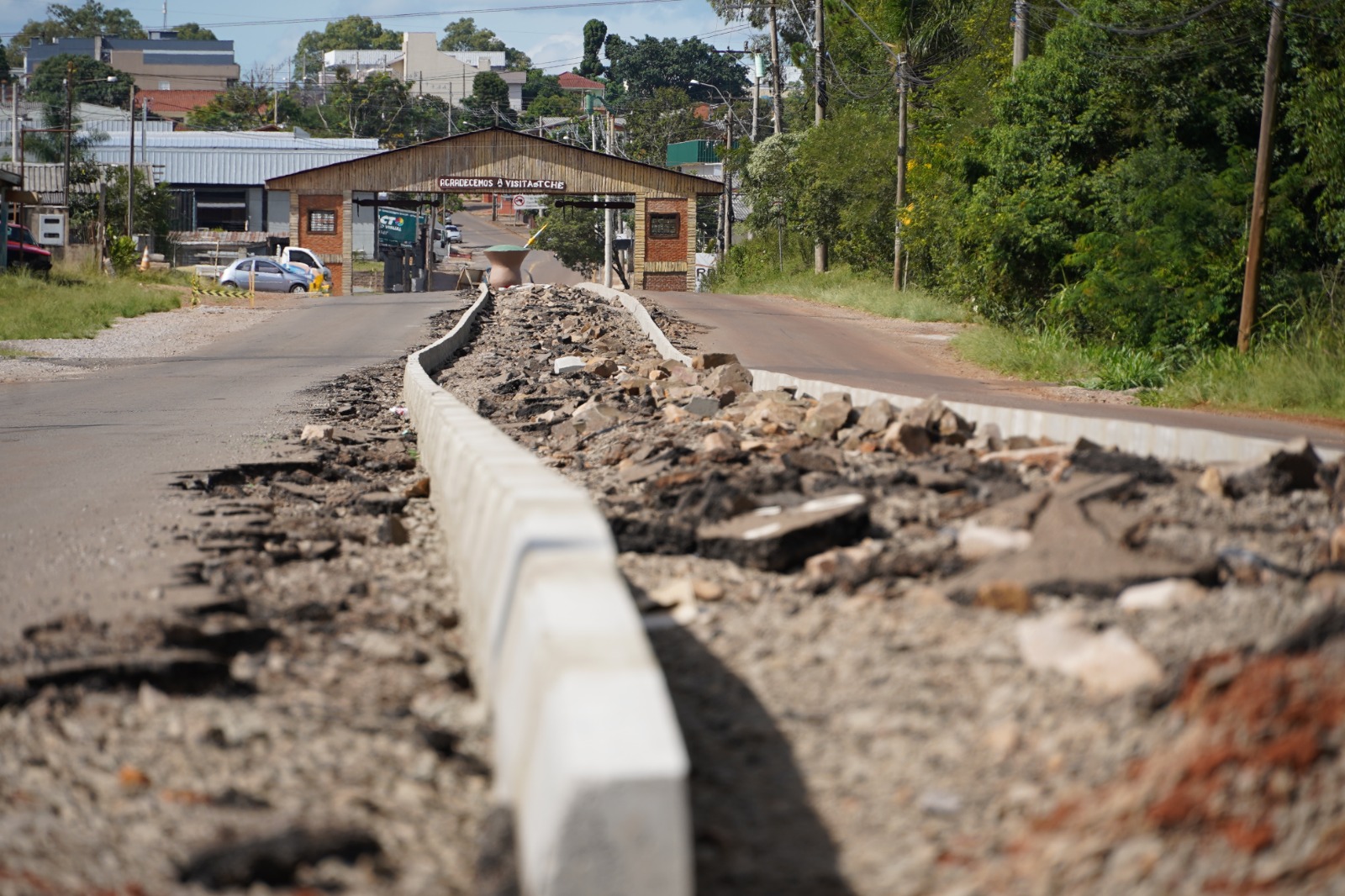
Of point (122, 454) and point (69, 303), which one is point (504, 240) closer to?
point (69, 303)

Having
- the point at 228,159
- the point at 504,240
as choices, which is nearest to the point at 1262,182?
the point at 228,159

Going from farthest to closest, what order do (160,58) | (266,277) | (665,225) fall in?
(160,58)
(665,225)
(266,277)

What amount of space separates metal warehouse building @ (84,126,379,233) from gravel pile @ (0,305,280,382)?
49.1 meters

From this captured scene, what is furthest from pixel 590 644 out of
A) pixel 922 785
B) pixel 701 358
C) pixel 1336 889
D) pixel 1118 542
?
pixel 701 358

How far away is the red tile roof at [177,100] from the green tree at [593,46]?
146 ft

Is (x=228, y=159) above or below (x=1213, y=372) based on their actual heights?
above

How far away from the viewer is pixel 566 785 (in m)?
2.77

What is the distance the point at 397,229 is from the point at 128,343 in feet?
150

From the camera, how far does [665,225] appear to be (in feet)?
189

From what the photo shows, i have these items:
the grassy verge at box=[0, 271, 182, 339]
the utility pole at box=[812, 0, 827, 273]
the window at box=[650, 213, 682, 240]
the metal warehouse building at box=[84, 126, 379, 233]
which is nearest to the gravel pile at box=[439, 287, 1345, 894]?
the grassy verge at box=[0, 271, 182, 339]

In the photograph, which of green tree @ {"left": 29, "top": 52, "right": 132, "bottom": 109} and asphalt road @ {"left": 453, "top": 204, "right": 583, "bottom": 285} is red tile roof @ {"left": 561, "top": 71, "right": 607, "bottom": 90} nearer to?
asphalt road @ {"left": 453, "top": 204, "right": 583, "bottom": 285}

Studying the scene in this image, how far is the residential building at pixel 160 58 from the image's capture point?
167750 millimetres

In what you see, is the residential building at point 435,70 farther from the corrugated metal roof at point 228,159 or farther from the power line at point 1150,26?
the power line at point 1150,26

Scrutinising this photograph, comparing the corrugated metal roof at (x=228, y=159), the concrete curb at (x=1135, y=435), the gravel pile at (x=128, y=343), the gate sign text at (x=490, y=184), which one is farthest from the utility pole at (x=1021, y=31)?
the corrugated metal roof at (x=228, y=159)
